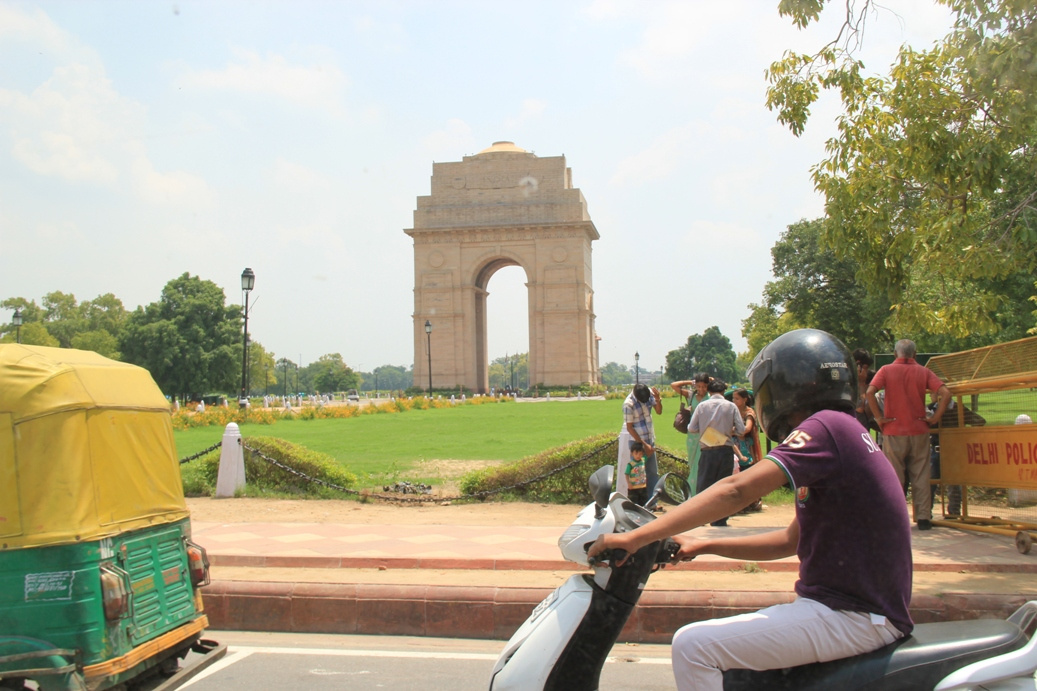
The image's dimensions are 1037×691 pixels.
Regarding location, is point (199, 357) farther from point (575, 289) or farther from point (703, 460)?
point (703, 460)

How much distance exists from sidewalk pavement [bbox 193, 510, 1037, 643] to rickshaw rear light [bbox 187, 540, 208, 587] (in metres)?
1.47

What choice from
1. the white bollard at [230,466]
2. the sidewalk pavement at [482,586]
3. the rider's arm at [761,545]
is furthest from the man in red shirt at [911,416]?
the white bollard at [230,466]

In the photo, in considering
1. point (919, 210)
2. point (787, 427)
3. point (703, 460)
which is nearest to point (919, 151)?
point (919, 210)

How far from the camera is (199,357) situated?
63.5 m

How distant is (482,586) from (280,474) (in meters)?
6.48

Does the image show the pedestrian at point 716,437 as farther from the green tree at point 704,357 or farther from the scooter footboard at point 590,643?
the green tree at point 704,357

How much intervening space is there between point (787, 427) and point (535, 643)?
1030mm

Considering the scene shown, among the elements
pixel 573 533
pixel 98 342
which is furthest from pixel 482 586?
pixel 98 342

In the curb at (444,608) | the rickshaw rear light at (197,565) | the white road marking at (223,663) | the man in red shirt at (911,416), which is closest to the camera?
the rickshaw rear light at (197,565)

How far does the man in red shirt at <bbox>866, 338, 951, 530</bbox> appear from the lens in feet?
26.6

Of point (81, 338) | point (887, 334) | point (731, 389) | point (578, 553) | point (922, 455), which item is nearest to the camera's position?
point (578, 553)

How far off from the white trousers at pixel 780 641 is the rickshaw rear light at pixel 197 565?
10.3 feet

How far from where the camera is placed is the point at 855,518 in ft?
8.10

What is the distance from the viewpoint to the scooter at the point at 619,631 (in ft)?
7.73
